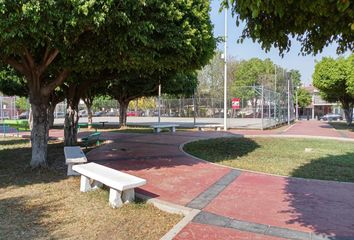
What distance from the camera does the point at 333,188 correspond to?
8.25 meters

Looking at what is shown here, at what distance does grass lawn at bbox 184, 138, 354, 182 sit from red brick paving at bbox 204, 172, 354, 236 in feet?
3.67

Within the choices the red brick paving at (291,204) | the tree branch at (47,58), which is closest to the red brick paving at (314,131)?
the red brick paving at (291,204)

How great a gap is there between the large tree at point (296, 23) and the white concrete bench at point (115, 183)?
3.17m

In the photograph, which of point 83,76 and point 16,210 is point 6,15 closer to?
point 16,210

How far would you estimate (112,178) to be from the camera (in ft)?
22.4

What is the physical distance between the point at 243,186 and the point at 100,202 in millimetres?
3154

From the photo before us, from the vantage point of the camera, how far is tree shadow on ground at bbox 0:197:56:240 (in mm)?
5406

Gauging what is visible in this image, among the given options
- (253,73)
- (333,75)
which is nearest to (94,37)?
(333,75)

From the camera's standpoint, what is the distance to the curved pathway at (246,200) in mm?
5457

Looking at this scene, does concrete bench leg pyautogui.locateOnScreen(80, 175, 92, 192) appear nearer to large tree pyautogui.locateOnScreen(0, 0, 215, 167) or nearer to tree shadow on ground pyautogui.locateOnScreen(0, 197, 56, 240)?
tree shadow on ground pyautogui.locateOnScreen(0, 197, 56, 240)

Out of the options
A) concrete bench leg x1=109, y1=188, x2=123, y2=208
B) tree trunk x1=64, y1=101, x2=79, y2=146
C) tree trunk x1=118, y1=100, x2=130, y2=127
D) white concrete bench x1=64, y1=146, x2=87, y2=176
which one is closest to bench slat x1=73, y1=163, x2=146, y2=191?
concrete bench leg x1=109, y1=188, x2=123, y2=208

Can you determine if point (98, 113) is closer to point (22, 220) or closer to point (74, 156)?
point (74, 156)

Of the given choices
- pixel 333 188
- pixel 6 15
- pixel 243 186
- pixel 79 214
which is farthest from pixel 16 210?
pixel 333 188

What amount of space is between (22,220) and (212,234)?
9.80ft
